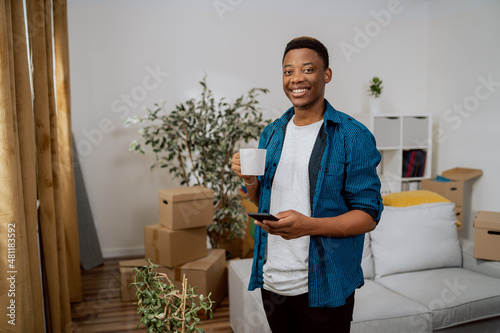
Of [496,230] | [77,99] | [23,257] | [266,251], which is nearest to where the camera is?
[266,251]

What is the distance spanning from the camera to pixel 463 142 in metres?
4.36

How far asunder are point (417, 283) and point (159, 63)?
3069 mm

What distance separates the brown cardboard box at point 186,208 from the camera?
2.78 m

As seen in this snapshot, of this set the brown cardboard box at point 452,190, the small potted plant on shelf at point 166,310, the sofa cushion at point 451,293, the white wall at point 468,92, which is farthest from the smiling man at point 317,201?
the white wall at point 468,92

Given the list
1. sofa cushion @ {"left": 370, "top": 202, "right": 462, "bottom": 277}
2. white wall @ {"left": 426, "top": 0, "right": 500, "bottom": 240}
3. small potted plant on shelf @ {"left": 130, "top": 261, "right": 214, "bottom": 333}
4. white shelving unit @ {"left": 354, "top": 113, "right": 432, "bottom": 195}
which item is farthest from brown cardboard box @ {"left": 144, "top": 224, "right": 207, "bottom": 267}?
white wall @ {"left": 426, "top": 0, "right": 500, "bottom": 240}

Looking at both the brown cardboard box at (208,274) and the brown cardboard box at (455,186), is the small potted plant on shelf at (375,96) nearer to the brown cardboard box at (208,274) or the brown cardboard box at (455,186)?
the brown cardboard box at (455,186)

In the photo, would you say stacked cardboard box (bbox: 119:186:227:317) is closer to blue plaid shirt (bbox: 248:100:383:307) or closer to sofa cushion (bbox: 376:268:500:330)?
sofa cushion (bbox: 376:268:500:330)

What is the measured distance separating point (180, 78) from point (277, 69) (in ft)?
3.39

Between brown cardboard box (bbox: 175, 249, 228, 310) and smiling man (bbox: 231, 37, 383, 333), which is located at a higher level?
smiling man (bbox: 231, 37, 383, 333)

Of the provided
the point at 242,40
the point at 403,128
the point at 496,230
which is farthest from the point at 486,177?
the point at 242,40

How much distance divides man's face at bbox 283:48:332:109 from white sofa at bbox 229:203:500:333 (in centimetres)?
121

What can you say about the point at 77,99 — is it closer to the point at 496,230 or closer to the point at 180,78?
the point at 180,78

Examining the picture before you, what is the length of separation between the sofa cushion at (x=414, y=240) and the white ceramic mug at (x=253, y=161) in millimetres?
1503

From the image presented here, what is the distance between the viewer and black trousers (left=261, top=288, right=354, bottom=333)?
1211 mm
